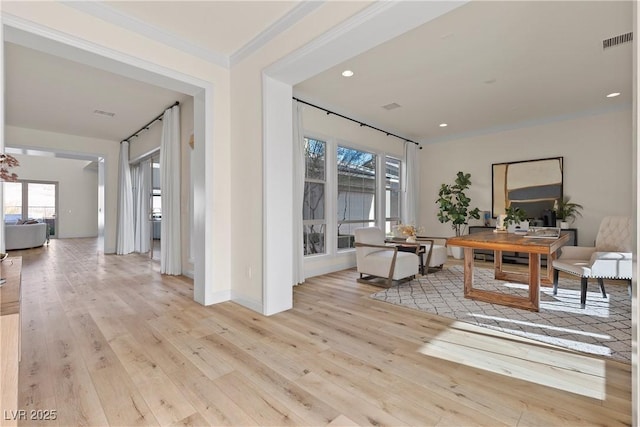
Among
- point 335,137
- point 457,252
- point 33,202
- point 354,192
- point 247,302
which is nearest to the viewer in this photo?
point 247,302

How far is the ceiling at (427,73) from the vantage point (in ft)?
8.84

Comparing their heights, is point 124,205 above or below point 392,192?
below

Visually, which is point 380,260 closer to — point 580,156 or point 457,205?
point 457,205

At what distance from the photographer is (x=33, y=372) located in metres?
1.88

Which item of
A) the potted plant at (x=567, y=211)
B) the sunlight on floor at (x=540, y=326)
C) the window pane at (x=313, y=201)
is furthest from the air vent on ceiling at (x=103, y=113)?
the potted plant at (x=567, y=211)

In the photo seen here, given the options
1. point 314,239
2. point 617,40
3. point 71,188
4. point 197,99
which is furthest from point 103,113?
point 71,188

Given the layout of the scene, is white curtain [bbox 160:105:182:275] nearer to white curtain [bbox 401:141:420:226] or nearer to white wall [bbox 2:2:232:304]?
white wall [bbox 2:2:232:304]

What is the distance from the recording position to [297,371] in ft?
6.32

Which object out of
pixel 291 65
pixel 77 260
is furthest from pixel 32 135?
pixel 291 65

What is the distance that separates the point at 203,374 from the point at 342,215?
3932 millimetres

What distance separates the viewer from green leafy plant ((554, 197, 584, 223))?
212 inches

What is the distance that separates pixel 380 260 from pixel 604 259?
2.36m

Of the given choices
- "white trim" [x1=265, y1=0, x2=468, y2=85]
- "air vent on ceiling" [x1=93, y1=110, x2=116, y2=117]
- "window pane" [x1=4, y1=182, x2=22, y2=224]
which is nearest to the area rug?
"white trim" [x1=265, y1=0, x2=468, y2=85]

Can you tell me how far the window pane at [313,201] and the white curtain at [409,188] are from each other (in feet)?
8.85
